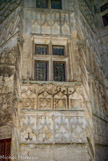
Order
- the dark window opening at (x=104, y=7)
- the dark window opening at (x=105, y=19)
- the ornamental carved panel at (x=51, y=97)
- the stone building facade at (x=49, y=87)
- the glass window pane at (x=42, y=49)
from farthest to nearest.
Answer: the dark window opening at (x=104, y=7) → the dark window opening at (x=105, y=19) → the glass window pane at (x=42, y=49) → the ornamental carved panel at (x=51, y=97) → the stone building facade at (x=49, y=87)

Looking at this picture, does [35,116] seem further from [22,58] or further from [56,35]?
[56,35]

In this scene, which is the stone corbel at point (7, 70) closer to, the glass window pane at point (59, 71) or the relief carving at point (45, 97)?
the relief carving at point (45, 97)

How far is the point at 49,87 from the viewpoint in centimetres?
593

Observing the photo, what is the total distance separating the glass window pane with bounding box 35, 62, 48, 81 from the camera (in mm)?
6475

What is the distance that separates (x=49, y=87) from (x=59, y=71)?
98 cm

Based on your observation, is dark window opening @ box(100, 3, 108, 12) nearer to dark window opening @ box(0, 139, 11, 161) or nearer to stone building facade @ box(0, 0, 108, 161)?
stone building facade @ box(0, 0, 108, 161)

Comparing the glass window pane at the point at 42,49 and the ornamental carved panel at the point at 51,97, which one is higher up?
the glass window pane at the point at 42,49

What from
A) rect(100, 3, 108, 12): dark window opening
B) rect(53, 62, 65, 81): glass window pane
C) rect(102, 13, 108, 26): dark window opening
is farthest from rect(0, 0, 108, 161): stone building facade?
rect(100, 3, 108, 12): dark window opening

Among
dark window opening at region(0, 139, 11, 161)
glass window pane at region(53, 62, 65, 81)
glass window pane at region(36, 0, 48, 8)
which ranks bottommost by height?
dark window opening at region(0, 139, 11, 161)

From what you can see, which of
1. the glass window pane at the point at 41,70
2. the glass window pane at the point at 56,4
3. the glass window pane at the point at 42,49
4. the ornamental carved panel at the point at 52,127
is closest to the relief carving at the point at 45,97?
the ornamental carved panel at the point at 52,127

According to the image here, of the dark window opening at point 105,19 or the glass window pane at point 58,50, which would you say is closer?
the glass window pane at point 58,50

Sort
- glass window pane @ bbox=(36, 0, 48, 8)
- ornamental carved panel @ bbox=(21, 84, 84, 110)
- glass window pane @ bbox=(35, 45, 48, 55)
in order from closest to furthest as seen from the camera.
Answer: ornamental carved panel @ bbox=(21, 84, 84, 110) → glass window pane @ bbox=(35, 45, 48, 55) → glass window pane @ bbox=(36, 0, 48, 8)

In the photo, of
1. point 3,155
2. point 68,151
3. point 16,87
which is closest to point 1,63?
point 16,87

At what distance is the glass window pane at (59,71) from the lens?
21.4ft
